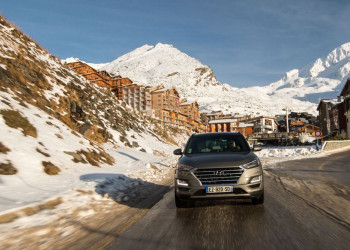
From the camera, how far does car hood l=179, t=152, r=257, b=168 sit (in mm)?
5664

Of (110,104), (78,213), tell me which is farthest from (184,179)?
(110,104)

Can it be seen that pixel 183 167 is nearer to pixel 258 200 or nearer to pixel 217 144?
pixel 217 144

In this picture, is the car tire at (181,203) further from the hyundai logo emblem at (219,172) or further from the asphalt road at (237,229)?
the hyundai logo emblem at (219,172)

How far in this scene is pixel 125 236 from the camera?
4434 mm

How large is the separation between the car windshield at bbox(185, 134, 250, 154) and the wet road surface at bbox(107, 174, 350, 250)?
1252 mm

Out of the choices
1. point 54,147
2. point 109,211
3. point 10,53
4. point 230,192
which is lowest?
point 109,211

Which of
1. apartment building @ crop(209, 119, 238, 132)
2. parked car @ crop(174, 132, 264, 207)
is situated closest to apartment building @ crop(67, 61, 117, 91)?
apartment building @ crop(209, 119, 238, 132)

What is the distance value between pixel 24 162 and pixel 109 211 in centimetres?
446

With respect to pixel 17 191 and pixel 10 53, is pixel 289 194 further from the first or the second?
pixel 10 53

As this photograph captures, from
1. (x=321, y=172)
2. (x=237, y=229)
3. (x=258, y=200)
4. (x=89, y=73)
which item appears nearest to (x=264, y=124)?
(x=89, y=73)

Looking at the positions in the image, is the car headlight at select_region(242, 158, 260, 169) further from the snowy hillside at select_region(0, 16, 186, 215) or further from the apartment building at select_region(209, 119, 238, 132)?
the apartment building at select_region(209, 119, 238, 132)

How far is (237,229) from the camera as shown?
4.50 meters

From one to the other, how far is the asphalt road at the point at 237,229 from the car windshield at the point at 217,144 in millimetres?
1256

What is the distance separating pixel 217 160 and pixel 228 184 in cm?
54
